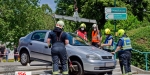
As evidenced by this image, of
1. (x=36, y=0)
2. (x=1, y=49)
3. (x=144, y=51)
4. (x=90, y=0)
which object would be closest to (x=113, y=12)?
(x=144, y=51)

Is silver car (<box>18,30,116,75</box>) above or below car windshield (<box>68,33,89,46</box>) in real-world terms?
below

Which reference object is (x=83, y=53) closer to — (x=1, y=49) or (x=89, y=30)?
(x=1, y=49)

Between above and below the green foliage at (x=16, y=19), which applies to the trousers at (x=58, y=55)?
below

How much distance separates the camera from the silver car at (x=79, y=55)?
33.1 feet

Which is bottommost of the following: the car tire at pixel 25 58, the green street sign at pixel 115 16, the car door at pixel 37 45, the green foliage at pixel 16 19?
the car tire at pixel 25 58

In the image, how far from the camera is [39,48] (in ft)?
37.5

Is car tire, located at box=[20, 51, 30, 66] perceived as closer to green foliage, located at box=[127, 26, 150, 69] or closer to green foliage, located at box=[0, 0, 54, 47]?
green foliage, located at box=[127, 26, 150, 69]

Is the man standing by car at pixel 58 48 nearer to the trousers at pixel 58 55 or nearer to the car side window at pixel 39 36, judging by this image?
the trousers at pixel 58 55

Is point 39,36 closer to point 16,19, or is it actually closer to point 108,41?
point 108,41

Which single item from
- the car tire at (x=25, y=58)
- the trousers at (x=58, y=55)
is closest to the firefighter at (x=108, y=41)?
the car tire at (x=25, y=58)

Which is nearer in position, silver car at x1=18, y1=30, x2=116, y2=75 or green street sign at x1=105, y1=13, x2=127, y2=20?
silver car at x1=18, y1=30, x2=116, y2=75

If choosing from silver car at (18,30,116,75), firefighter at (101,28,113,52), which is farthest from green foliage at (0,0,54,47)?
firefighter at (101,28,113,52)

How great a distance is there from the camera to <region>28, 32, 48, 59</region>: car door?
11371 mm

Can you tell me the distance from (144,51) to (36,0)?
105 ft
